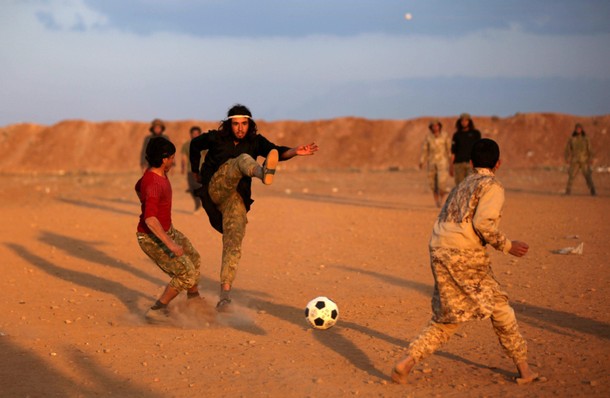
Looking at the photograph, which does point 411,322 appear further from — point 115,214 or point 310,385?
point 115,214

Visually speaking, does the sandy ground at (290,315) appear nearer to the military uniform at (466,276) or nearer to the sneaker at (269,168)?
the military uniform at (466,276)

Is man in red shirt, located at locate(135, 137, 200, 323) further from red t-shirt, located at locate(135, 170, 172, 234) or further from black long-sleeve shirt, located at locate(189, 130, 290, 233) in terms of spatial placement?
black long-sleeve shirt, located at locate(189, 130, 290, 233)

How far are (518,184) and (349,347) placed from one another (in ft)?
84.5

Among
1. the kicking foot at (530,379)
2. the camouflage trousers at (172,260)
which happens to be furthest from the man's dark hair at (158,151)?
the kicking foot at (530,379)

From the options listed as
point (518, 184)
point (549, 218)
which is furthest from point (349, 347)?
A: point (518, 184)

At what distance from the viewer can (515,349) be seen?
5711 mm

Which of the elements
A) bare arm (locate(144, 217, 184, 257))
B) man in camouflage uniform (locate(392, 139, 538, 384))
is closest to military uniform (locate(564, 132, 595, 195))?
bare arm (locate(144, 217, 184, 257))

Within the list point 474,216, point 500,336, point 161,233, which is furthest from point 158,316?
point 474,216

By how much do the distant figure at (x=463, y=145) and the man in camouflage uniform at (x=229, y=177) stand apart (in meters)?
9.48

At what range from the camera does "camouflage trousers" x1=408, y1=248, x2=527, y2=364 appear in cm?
563

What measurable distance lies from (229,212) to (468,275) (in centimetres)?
331

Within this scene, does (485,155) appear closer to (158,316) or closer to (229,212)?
(229,212)

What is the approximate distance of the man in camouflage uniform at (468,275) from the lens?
18.4 feet

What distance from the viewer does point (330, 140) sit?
73188mm
